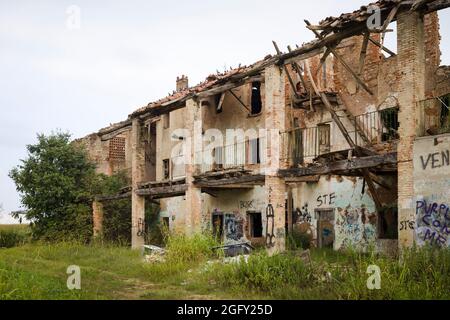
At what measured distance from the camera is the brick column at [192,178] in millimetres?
18438

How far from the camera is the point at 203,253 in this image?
14.5 m

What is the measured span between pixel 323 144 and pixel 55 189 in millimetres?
12399

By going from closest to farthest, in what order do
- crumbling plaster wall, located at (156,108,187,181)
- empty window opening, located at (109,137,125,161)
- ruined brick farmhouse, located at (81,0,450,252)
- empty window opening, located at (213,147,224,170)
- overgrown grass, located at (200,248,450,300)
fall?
overgrown grass, located at (200,248,450,300) → ruined brick farmhouse, located at (81,0,450,252) → empty window opening, located at (213,147,224,170) → crumbling plaster wall, located at (156,108,187,181) → empty window opening, located at (109,137,125,161)

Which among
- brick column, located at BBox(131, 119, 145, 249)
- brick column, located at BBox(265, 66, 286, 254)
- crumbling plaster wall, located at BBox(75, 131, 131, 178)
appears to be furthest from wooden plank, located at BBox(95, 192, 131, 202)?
brick column, located at BBox(265, 66, 286, 254)

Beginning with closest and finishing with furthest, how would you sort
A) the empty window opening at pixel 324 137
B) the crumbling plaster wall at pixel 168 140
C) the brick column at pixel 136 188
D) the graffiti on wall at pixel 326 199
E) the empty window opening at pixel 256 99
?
the graffiti on wall at pixel 326 199
the empty window opening at pixel 324 137
the empty window opening at pixel 256 99
the brick column at pixel 136 188
the crumbling plaster wall at pixel 168 140

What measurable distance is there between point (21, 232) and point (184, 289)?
17.8 metres

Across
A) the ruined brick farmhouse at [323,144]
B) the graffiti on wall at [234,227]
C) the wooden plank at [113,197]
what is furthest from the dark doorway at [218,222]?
the wooden plank at [113,197]

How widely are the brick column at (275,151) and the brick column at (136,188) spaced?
333 inches

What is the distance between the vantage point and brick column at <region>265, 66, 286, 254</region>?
14.9 meters

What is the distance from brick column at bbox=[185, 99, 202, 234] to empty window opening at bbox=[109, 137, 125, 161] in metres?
11.7

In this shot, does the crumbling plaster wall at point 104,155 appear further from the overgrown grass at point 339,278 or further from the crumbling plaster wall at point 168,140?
the overgrown grass at point 339,278

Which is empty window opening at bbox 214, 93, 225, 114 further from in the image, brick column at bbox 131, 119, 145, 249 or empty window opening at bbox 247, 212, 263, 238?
empty window opening at bbox 247, 212, 263, 238

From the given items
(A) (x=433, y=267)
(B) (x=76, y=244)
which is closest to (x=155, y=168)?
(B) (x=76, y=244)
